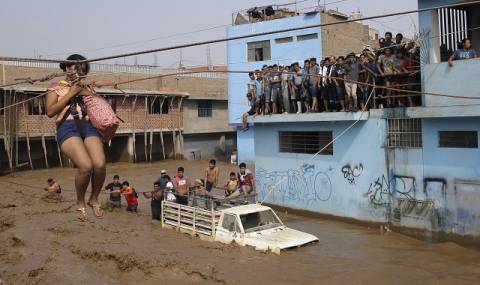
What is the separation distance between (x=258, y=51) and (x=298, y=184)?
14437 mm

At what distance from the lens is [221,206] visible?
48.0 feet

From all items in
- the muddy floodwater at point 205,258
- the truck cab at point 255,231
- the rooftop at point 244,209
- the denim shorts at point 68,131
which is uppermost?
the denim shorts at point 68,131

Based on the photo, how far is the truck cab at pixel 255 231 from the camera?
12633mm

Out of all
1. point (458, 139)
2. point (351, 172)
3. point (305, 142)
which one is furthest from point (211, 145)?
point (458, 139)

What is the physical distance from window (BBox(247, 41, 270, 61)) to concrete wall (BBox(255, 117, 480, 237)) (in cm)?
1199

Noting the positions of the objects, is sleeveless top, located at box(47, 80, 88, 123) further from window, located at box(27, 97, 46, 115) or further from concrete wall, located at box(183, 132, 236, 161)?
concrete wall, located at box(183, 132, 236, 161)

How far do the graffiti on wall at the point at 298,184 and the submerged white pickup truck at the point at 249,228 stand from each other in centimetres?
370

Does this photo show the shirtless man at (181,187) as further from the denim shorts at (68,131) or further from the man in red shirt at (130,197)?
the denim shorts at (68,131)

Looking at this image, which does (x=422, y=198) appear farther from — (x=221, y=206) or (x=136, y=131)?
(x=136, y=131)

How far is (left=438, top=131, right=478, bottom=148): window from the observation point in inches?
517

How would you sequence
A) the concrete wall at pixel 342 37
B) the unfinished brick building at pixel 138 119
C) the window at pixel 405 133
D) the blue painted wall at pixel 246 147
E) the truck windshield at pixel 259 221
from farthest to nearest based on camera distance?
the blue painted wall at pixel 246 147, the concrete wall at pixel 342 37, the unfinished brick building at pixel 138 119, the window at pixel 405 133, the truck windshield at pixel 259 221

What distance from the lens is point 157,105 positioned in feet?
115

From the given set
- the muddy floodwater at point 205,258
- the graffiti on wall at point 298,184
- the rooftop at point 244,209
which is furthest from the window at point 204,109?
the rooftop at point 244,209

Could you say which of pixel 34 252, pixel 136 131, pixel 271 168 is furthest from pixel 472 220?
pixel 136 131
